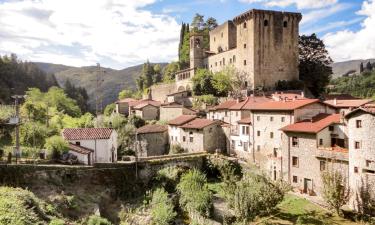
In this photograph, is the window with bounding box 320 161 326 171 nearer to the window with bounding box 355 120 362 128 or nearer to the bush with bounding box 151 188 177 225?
the window with bounding box 355 120 362 128

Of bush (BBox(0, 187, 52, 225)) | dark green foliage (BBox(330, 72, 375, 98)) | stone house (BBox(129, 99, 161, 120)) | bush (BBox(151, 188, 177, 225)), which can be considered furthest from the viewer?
dark green foliage (BBox(330, 72, 375, 98))

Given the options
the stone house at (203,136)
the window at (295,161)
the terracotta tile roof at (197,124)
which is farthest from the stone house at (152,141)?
the window at (295,161)

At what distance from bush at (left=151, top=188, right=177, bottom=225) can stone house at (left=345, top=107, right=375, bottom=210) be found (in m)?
15.6

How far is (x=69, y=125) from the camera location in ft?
205

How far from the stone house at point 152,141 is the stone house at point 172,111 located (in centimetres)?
621

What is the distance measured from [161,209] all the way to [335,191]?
48.2 ft

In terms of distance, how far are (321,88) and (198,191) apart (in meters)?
43.3

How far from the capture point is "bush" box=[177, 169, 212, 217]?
33281mm

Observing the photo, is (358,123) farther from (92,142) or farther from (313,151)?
(92,142)

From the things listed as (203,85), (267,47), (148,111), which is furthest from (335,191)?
(148,111)

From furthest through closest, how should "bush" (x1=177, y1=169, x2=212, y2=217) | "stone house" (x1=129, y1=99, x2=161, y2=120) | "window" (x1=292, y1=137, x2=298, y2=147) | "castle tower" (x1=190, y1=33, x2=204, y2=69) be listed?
"castle tower" (x1=190, y1=33, x2=204, y2=69) → "stone house" (x1=129, y1=99, x2=161, y2=120) → "window" (x1=292, y1=137, x2=298, y2=147) → "bush" (x1=177, y1=169, x2=212, y2=217)

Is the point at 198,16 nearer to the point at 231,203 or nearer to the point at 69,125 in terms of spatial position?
the point at 69,125

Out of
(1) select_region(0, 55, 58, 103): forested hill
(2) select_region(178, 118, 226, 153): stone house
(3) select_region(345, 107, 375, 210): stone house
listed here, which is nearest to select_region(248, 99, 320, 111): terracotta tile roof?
(2) select_region(178, 118, 226, 153): stone house

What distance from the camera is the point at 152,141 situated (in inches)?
2140
